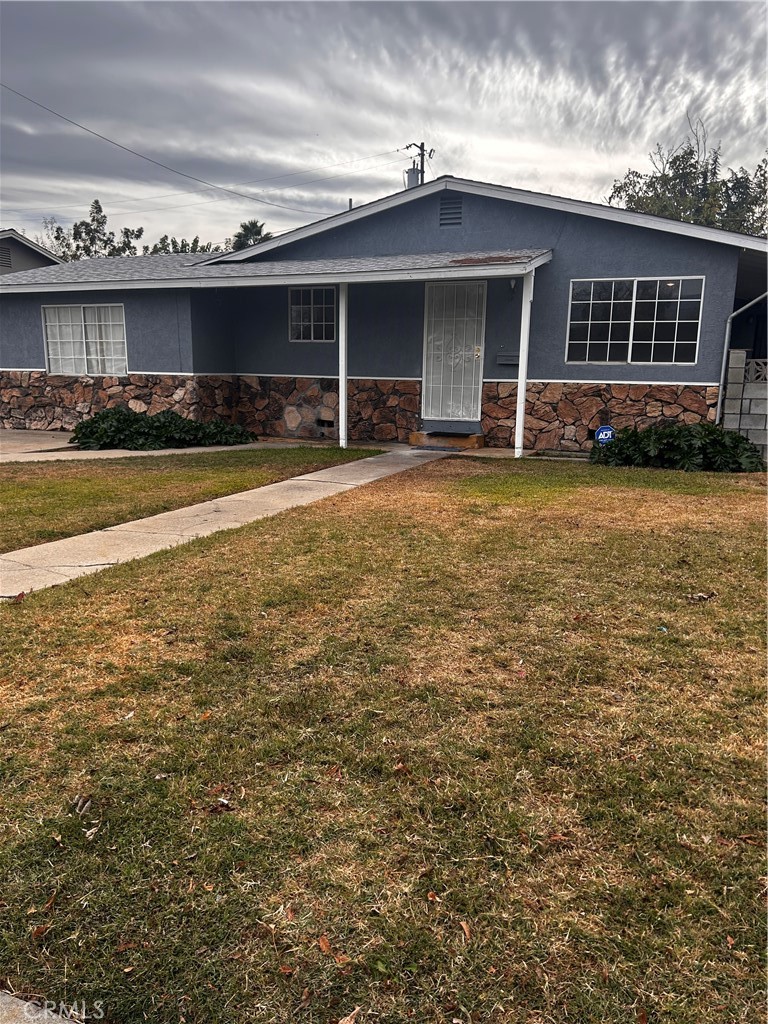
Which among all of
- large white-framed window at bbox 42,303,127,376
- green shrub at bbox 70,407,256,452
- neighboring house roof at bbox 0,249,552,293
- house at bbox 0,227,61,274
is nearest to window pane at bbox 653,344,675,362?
neighboring house roof at bbox 0,249,552,293

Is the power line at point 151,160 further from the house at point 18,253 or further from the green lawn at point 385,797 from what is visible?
the green lawn at point 385,797

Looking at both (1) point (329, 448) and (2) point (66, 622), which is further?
(1) point (329, 448)

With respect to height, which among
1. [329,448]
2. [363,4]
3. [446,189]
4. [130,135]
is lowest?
[329,448]

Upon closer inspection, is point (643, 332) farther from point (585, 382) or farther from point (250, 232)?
point (250, 232)

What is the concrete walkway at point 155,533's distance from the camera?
4.71 meters

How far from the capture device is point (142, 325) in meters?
14.1

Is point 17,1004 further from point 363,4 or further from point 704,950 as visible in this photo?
point 363,4

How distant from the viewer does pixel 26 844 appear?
2113 mm

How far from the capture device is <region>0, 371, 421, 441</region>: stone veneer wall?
530 inches

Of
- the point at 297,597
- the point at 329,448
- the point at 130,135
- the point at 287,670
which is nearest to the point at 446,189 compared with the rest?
the point at 329,448

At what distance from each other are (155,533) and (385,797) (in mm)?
4059

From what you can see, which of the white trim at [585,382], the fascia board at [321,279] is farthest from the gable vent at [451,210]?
the white trim at [585,382]

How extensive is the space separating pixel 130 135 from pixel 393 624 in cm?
2670

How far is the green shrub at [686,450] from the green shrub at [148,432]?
6.92 meters
